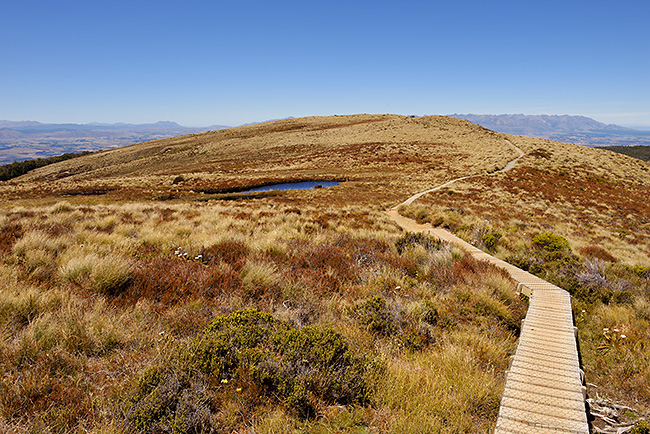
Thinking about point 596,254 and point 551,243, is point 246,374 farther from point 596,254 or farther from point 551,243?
point 596,254

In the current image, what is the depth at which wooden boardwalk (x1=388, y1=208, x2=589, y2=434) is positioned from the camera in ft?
12.3

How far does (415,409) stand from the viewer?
3.24 m

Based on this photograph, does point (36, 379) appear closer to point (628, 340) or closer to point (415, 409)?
point (415, 409)

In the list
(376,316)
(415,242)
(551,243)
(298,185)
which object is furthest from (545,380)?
Answer: (298,185)

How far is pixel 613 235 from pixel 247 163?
60491 mm

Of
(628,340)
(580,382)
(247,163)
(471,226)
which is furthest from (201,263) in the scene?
(247,163)

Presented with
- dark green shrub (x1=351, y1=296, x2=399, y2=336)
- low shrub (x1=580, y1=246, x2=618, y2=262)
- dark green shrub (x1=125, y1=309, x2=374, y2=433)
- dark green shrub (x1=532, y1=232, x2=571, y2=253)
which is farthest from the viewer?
low shrub (x1=580, y1=246, x2=618, y2=262)

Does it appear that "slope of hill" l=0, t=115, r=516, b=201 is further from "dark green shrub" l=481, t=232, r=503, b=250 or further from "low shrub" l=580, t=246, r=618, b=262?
"low shrub" l=580, t=246, r=618, b=262

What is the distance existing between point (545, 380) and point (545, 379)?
0.03 metres

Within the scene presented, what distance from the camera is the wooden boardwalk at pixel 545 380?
12.3 feet

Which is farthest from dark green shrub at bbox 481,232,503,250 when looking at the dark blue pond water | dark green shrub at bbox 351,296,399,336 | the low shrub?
the dark blue pond water

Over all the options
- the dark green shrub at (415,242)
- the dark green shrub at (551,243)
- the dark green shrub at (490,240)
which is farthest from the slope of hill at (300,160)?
the dark green shrub at (415,242)

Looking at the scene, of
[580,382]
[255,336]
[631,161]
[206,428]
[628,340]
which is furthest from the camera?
[631,161]

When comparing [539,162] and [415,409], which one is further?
[539,162]
